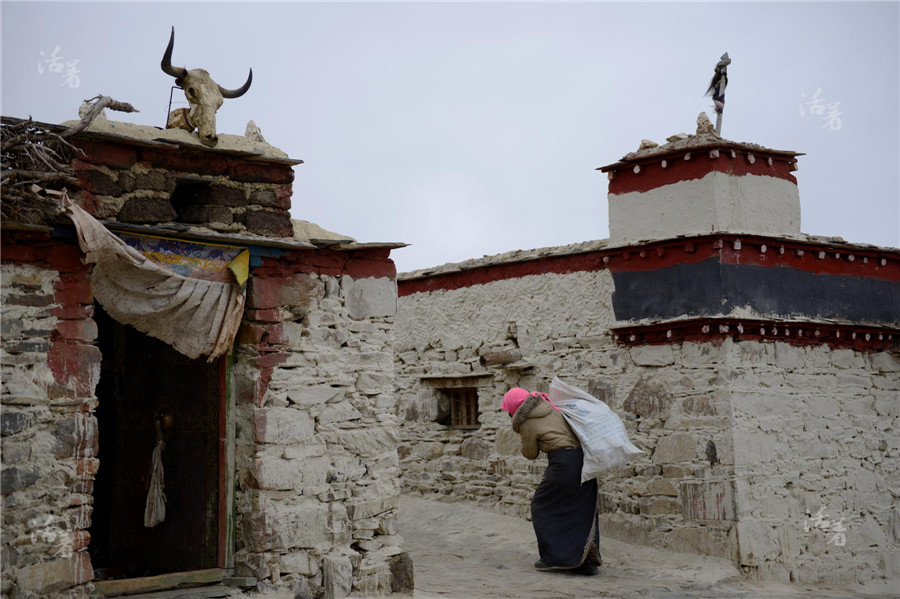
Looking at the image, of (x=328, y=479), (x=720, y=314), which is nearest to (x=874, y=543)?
(x=720, y=314)

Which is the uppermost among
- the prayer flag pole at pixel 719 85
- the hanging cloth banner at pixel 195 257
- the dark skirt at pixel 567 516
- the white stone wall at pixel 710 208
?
the prayer flag pole at pixel 719 85

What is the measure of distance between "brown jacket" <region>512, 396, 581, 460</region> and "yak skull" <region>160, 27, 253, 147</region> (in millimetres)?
3862

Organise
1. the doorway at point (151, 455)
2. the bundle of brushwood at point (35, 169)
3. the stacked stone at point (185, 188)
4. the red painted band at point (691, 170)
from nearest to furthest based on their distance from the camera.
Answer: the bundle of brushwood at point (35, 169) → the stacked stone at point (185, 188) → the doorway at point (151, 455) → the red painted band at point (691, 170)

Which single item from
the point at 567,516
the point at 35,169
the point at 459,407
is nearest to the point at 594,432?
the point at 567,516

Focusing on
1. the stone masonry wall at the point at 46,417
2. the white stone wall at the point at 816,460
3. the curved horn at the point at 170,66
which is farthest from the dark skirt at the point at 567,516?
the curved horn at the point at 170,66

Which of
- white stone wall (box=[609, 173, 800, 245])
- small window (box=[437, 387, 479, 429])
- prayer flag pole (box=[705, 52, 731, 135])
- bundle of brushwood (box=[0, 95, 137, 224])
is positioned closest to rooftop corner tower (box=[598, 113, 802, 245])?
white stone wall (box=[609, 173, 800, 245])

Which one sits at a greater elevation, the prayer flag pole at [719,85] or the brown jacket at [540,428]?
the prayer flag pole at [719,85]

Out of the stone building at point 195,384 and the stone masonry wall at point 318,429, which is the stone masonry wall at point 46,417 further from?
the stone masonry wall at point 318,429

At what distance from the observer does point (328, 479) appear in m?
7.64

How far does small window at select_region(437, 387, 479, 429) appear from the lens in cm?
1233

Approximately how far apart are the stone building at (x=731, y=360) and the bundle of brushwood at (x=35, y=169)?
19.4 ft

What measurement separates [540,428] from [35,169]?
197 inches

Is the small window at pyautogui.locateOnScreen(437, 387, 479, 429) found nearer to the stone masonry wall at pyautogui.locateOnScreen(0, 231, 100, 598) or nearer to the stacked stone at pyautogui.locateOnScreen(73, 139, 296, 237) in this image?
the stacked stone at pyautogui.locateOnScreen(73, 139, 296, 237)

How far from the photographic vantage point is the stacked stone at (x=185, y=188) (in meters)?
6.90
